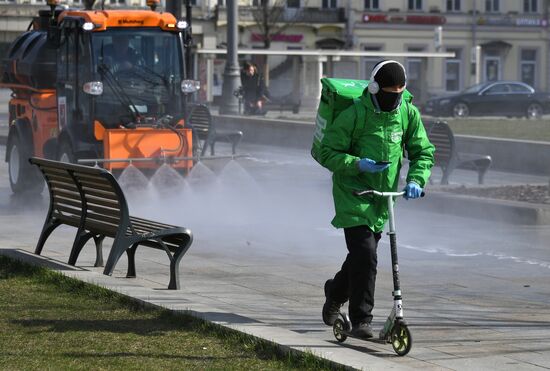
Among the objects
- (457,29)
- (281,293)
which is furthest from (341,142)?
(457,29)

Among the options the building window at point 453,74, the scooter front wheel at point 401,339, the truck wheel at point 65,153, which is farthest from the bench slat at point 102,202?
the building window at point 453,74

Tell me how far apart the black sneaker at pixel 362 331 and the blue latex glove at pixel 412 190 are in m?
0.75

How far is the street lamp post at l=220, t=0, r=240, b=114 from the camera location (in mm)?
37875

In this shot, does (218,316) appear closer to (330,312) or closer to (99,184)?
(330,312)

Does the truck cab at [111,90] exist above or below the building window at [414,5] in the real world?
above

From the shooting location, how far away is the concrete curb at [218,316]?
6965mm

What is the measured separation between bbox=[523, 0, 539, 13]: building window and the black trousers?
231 ft

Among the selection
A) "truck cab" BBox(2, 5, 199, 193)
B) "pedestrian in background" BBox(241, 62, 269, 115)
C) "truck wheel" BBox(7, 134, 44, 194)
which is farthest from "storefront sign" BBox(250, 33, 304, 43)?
"truck cab" BBox(2, 5, 199, 193)

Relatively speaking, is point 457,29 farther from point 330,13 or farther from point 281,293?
point 281,293

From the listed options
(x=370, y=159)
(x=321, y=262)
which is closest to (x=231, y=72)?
(x=321, y=262)

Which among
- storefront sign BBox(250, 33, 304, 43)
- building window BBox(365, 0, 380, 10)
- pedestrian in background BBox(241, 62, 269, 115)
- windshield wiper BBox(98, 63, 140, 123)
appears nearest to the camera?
windshield wiper BBox(98, 63, 140, 123)

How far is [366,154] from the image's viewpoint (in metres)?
7.61

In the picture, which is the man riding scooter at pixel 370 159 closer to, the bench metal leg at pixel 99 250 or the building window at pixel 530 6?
the bench metal leg at pixel 99 250

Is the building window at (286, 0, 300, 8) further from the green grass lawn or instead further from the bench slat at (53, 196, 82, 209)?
the green grass lawn
